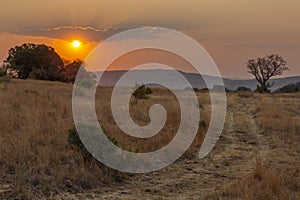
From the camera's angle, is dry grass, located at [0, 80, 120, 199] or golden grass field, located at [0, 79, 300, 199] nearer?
golden grass field, located at [0, 79, 300, 199]

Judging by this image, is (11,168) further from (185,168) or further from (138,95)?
(138,95)

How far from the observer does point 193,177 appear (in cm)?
698

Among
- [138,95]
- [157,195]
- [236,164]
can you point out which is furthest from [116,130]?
[138,95]

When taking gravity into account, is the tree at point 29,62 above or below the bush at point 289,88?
above

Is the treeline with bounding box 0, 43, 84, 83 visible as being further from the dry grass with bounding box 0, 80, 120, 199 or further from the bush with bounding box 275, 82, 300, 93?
the dry grass with bounding box 0, 80, 120, 199

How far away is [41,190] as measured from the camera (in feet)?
18.6

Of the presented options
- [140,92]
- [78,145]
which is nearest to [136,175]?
[78,145]

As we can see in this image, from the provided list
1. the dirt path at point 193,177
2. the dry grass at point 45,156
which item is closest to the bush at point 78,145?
the dry grass at point 45,156

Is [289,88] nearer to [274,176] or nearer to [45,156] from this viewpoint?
[274,176]

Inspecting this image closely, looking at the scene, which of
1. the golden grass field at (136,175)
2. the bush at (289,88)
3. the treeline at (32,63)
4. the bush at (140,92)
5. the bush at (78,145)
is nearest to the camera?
the golden grass field at (136,175)

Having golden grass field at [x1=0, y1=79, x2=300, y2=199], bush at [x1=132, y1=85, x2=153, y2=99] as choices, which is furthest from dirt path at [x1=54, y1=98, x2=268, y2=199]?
bush at [x1=132, y1=85, x2=153, y2=99]

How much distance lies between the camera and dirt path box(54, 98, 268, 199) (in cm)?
592

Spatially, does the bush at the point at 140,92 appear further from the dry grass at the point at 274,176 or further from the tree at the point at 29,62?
the tree at the point at 29,62

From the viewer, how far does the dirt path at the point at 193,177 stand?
5.92m
